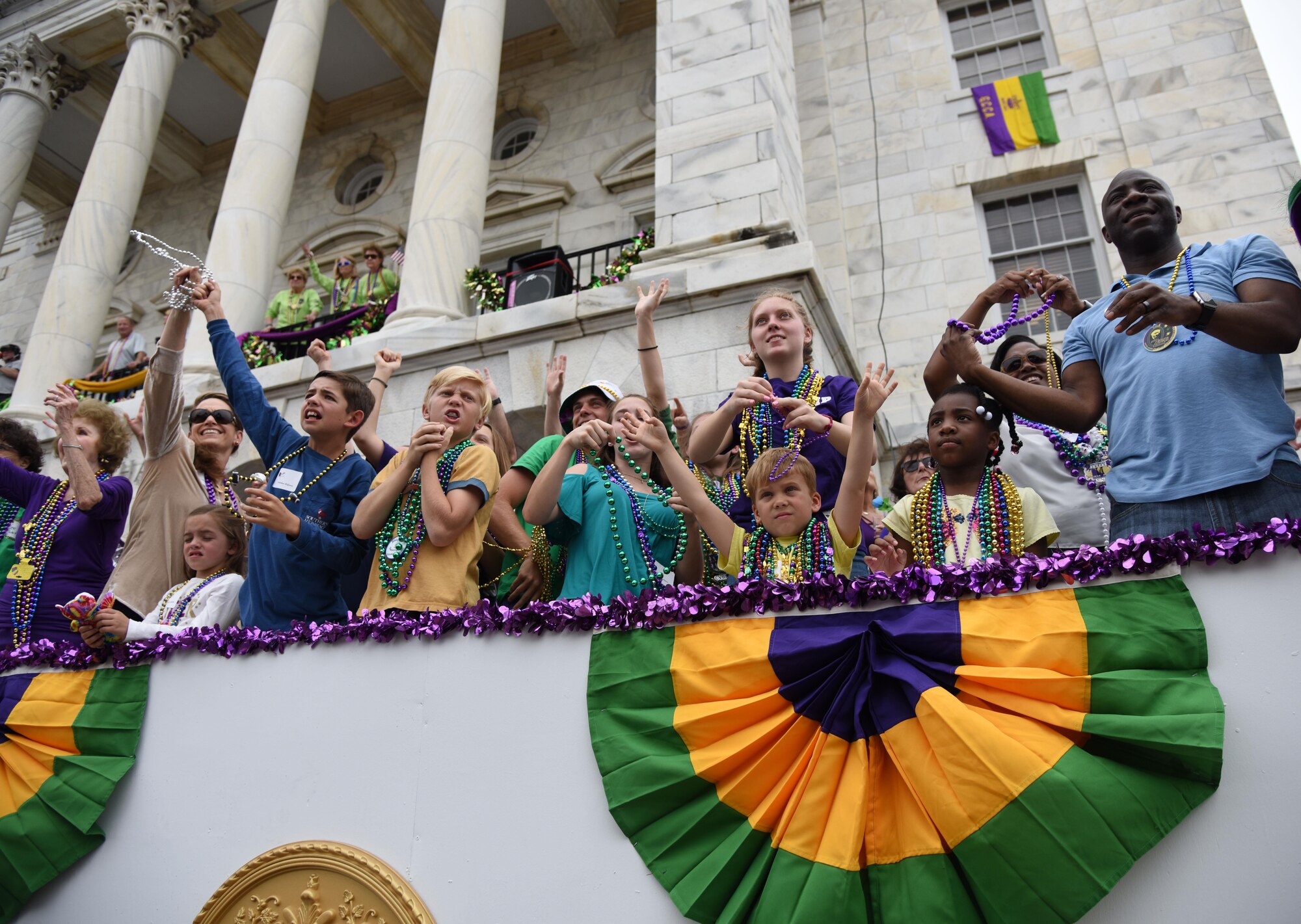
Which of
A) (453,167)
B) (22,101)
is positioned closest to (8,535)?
(453,167)

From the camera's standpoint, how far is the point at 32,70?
16.5 metres

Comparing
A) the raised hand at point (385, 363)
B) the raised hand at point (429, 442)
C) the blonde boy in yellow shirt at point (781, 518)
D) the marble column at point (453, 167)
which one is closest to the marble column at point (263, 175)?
the marble column at point (453, 167)

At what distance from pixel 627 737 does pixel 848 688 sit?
700mm

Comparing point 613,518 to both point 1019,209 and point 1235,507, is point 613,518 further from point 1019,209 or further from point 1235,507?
point 1019,209

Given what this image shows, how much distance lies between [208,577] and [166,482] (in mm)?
728

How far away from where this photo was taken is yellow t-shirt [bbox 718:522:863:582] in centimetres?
345

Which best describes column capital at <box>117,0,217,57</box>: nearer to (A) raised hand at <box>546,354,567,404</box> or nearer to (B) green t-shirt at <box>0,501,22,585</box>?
(B) green t-shirt at <box>0,501,22,585</box>

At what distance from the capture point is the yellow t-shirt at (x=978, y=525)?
11.0 feet

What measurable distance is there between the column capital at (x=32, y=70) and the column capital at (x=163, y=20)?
7.38 ft

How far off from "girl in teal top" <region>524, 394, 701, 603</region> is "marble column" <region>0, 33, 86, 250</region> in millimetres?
16412

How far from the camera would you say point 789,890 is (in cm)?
228

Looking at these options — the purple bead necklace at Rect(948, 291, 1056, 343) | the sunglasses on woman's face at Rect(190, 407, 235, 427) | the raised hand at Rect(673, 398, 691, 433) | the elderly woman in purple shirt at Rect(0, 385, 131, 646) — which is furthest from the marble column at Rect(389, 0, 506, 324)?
the purple bead necklace at Rect(948, 291, 1056, 343)

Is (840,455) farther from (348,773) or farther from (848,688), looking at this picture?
(348,773)

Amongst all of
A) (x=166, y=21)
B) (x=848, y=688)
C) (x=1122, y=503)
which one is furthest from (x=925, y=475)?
(x=166, y=21)
